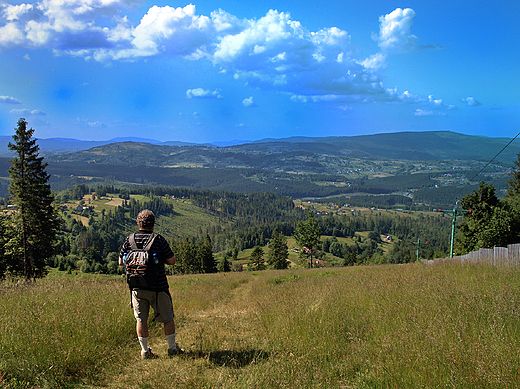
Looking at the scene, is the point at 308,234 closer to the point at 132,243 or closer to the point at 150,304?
the point at 150,304

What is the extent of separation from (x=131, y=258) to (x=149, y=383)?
1575 mm

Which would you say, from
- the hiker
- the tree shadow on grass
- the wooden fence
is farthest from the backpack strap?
the wooden fence

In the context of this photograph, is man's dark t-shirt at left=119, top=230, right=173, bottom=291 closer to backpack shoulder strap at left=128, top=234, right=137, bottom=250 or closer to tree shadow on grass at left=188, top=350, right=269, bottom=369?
backpack shoulder strap at left=128, top=234, right=137, bottom=250

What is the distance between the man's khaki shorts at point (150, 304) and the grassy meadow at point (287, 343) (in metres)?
0.57

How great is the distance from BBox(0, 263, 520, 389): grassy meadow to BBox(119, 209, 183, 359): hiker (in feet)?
1.33

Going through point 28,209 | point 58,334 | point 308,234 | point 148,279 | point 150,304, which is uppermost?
point 148,279

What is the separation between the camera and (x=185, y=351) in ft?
14.9

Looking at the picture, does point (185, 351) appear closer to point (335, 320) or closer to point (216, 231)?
point (335, 320)

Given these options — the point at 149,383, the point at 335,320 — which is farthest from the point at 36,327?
the point at 335,320

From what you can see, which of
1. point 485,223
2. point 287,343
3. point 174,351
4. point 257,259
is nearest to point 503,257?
point 287,343

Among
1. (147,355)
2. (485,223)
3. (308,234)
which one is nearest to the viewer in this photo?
(147,355)

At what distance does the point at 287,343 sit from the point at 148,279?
220 centimetres

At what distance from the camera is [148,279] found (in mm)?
4270

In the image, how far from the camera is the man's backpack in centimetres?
423
